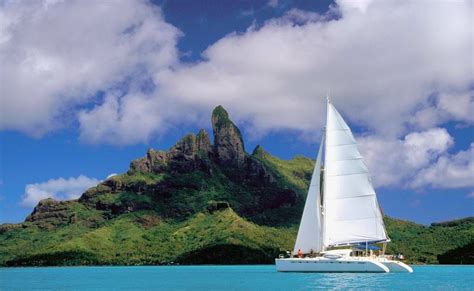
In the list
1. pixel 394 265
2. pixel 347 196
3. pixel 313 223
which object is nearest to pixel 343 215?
pixel 347 196

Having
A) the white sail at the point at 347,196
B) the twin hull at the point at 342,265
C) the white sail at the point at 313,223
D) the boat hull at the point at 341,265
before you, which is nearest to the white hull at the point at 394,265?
the twin hull at the point at 342,265

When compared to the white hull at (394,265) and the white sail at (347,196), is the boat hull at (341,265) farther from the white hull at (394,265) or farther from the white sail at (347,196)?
the white sail at (347,196)

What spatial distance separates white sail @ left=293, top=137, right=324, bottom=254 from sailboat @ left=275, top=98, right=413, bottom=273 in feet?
0.32

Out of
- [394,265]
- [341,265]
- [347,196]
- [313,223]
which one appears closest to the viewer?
[341,265]

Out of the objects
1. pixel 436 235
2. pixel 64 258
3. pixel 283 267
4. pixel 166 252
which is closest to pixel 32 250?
pixel 64 258

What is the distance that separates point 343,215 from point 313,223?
12.3ft

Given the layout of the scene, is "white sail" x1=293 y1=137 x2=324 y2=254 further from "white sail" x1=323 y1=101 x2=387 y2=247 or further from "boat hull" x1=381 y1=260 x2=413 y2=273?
"boat hull" x1=381 y1=260 x2=413 y2=273

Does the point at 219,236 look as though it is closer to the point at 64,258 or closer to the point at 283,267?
the point at 64,258

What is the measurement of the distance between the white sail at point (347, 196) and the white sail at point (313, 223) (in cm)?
145

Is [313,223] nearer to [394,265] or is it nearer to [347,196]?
[347,196]

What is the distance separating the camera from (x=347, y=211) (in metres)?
58.5

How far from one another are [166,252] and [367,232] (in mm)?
130758

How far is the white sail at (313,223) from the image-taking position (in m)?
60.8

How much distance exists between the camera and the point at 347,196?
192ft
